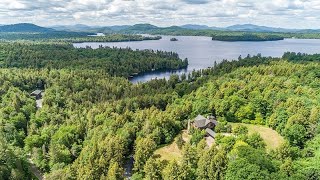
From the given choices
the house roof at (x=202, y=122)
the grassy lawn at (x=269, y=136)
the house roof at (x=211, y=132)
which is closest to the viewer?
the grassy lawn at (x=269, y=136)

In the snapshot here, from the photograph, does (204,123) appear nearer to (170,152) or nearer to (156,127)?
(156,127)

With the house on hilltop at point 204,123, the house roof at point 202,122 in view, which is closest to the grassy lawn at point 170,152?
the house on hilltop at point 204,123

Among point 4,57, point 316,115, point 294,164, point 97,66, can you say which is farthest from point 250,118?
point 4,57

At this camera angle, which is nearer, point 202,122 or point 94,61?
point 202,122

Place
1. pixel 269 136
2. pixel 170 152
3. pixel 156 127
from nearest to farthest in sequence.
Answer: pixel 170 152, pixel 156 127, pixel 269 136

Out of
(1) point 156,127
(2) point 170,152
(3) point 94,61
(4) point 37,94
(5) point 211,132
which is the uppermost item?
(3) point 94,61

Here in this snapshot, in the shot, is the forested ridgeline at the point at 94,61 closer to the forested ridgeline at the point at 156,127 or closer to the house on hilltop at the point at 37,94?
the house on hilltop at the point at 37,94

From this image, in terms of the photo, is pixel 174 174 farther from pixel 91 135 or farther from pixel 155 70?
pixel 155 70

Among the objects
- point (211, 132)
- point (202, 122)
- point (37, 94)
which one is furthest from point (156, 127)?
point (37, 94)

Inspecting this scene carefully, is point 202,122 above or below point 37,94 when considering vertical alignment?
above
